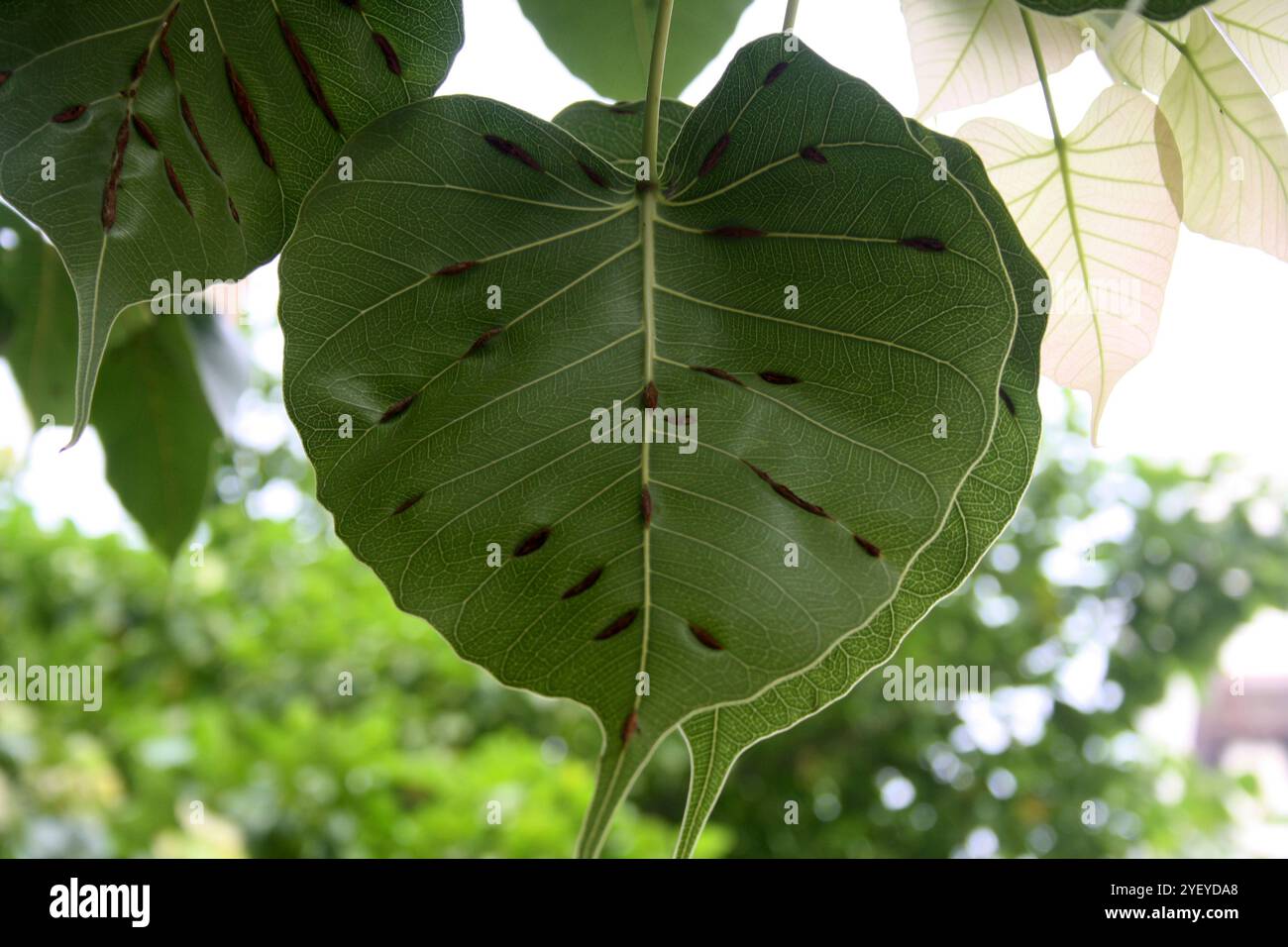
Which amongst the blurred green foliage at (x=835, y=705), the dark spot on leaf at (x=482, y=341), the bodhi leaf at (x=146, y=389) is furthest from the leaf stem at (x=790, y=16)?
the blurred green foliage at (x=835, y=705)

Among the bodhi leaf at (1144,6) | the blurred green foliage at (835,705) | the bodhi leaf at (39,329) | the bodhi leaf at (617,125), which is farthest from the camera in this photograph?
the blurred green foliage at (835,705)

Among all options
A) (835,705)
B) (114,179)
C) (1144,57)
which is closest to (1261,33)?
(1144,57)

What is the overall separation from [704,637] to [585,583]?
37 millimetres

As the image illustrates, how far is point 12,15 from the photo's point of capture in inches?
13.4

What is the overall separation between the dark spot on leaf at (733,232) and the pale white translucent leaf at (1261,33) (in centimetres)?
24

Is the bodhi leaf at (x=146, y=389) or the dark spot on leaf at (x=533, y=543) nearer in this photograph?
the dark spot on leaf at (x=533, y=543)

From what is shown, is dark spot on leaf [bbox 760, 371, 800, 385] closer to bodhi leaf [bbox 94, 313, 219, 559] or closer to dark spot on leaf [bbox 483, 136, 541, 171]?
dark spot on leaf [bbox 483, 136, 541, 171]

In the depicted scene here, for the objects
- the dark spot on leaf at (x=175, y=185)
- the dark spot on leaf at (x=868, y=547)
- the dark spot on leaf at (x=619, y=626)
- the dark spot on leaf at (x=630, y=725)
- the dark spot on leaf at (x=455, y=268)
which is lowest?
the dark spot on leaf at (x=630, y=725)

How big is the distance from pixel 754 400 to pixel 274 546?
2696 mm

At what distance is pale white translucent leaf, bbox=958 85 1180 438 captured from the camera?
Result: 1.46ft

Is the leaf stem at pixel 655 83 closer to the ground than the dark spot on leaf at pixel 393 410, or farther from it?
farther from it

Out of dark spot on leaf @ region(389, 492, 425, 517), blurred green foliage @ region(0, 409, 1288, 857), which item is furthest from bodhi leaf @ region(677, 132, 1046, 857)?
blurred green foliage @ region(0, 409, 1288, 857)

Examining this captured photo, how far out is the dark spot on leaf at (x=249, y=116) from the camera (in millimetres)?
354

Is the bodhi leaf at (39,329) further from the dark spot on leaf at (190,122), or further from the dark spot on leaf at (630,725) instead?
the dark spot on leaf at (630,725)
